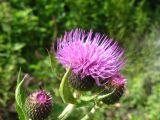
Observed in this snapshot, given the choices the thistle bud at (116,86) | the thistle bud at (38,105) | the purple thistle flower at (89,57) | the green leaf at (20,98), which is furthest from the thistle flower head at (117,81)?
the green leaf at (20,98)

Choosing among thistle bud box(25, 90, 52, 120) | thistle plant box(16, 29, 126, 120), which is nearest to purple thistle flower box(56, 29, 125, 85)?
thistle plant box(16, 29, 126, 120)

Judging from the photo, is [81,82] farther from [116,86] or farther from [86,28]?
[86,28]

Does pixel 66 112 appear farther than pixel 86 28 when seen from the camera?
No

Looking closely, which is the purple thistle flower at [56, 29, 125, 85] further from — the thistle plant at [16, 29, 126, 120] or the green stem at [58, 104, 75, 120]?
the green stem at [58, 104, 75, 120]

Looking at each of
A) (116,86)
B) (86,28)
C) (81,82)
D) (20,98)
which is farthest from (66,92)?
(86,28)

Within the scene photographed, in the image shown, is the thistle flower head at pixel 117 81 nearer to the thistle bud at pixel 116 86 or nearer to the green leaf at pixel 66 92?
the thistle bud at pixel 116 86

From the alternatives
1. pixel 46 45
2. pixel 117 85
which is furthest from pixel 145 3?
pixel 117 85

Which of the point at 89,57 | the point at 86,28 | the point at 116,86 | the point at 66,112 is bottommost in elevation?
the point at 86,28
